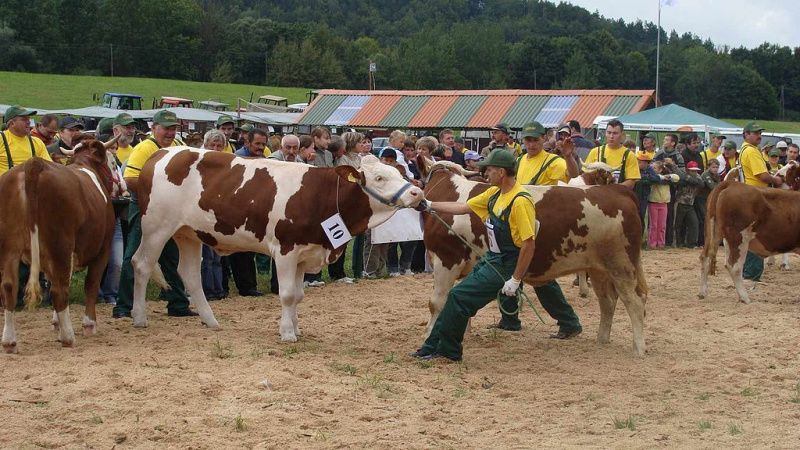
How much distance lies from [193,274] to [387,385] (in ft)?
11.0

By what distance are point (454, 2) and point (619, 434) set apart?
169773 mm

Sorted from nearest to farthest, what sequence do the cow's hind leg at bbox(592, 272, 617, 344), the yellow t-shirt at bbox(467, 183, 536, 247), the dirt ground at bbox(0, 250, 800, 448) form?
the dirt ground at bbox(0, 250, 800, 448)
the yellow t-shirt at bbox(467, 183, 536, 247)
the cow's hind leg at bbox(592, 272, 617, 344)

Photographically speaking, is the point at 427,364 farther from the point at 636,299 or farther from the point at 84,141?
the point at 84,141

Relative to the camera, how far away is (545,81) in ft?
343

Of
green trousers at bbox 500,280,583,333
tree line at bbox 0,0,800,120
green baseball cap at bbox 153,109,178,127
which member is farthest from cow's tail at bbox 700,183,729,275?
tree line at bbox 0,0,800,120

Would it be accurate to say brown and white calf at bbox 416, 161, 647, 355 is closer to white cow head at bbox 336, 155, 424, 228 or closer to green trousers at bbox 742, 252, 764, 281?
white cow head at bbox 336, 155, 424, 228

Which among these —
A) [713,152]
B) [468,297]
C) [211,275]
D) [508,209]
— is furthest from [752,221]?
[713,152]

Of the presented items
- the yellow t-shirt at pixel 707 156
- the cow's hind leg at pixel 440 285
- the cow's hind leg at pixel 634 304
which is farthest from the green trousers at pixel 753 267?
the cow's hind leg at pixel 440 285

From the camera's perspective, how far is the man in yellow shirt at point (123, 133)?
39.1ft

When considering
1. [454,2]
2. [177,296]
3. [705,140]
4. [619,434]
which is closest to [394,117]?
[705,140]

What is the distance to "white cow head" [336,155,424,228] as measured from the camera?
988cm

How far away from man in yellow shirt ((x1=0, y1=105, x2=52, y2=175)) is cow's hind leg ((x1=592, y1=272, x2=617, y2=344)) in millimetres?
5985

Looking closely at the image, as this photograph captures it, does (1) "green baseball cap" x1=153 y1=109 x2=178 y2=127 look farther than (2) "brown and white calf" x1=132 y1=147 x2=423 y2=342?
Yes

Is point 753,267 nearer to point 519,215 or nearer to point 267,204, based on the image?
point 519,215
